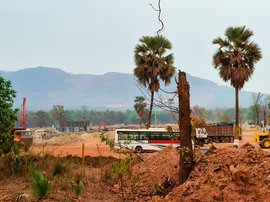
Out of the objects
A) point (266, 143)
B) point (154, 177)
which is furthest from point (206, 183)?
point (266, 143)

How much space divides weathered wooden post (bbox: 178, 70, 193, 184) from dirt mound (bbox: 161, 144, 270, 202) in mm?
248

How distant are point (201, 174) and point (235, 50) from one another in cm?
2678

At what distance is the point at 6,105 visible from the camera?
48.6 feet

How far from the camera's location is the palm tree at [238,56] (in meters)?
34.2

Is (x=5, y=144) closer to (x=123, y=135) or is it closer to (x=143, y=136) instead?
(x=123, y=135)

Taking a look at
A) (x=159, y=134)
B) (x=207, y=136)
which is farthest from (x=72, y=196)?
(x=207, y=136)

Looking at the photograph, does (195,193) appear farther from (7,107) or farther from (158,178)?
(7,107)

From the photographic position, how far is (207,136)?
44344 mm

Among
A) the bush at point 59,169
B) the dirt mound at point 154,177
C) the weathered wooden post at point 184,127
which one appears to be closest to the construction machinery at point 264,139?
the dirt mound at point 154,177

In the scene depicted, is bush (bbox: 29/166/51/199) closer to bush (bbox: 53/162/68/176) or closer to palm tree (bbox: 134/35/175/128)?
bush (bbox: 53/162/68/176)

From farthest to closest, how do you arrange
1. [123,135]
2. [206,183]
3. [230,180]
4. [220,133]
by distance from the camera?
[220,133] < [123,135] < [206,183] < [230,180]

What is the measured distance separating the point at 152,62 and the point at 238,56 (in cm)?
792

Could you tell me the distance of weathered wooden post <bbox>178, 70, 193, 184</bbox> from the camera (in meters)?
9.76

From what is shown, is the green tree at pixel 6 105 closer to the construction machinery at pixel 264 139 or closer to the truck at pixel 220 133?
the construction machinery at pixel 264 139
